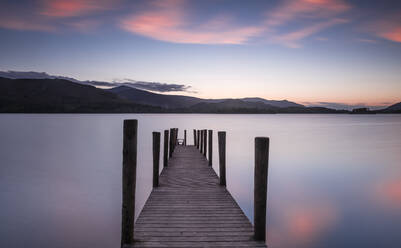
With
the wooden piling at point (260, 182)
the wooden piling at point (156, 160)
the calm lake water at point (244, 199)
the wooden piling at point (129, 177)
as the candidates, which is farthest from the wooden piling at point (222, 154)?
the wooden piling at point (129, 177)

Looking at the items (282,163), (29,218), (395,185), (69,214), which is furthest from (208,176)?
(282,163)

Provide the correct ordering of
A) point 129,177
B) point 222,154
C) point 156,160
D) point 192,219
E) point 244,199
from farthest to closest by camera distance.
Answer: point 244,199
point 222,154
point 156,160
point 192,219
point 129,177

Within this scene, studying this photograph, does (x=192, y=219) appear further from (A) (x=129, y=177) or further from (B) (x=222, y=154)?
(B) (x=222, y=154)

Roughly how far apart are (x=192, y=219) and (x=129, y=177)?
187cm

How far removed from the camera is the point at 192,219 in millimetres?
5535

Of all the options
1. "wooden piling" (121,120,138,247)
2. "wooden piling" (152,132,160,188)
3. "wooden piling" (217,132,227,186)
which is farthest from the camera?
"wooden piling" (217,132,227,186)

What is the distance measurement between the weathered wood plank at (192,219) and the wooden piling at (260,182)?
22cm

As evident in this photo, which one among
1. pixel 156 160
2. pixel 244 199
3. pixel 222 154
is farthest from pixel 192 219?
pixel 244 199

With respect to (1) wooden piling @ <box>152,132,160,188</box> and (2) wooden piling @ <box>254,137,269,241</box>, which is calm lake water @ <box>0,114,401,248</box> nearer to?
(1) wooden piling @ <box>152,132,160,188</box>

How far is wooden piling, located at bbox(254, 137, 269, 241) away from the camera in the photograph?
4.49 metres

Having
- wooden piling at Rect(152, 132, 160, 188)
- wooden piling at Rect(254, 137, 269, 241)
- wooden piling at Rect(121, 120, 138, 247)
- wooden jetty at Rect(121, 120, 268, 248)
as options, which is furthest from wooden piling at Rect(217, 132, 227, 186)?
wooden piling at Rect(121, 120, 138, 247)

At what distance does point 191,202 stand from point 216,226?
1.61 meters

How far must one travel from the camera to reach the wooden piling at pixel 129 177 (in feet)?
14.0

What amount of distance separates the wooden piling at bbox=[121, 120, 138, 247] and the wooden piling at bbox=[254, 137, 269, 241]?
205 centimetres
